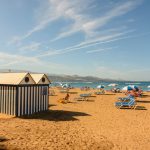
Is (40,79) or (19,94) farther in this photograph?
Result: (40,79)

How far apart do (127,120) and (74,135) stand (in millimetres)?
5766

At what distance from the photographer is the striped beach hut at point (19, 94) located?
14930 mm

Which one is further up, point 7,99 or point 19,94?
point 19,94

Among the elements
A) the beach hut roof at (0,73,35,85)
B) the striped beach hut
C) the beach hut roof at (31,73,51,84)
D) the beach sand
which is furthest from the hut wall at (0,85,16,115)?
the beach hut roof at (31,73,51,84)

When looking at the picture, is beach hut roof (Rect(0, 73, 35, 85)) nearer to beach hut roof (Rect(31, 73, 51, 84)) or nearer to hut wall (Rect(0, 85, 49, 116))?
hut wall (Rect(0, 85, 49, 116))

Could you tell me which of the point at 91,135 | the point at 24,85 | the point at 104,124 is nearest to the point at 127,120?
the point at 104,124

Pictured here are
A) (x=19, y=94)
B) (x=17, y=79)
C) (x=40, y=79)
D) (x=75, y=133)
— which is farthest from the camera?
(x=40, y=79)

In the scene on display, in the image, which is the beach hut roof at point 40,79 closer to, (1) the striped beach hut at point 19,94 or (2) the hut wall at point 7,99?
(1) the striped beach hut at point 19,94

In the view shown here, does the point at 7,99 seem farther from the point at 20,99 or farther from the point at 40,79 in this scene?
the point at 40,79

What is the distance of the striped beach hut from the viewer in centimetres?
1493

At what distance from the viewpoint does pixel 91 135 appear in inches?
441

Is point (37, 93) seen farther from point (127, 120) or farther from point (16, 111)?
point (127, 120)

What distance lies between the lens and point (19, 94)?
15.0 m

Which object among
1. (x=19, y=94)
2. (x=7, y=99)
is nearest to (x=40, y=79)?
(x=19, y=94)
